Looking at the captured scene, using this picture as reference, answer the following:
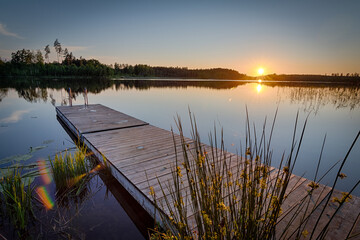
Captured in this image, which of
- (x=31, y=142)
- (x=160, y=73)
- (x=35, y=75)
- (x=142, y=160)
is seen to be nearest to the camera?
(x=142, y=160)

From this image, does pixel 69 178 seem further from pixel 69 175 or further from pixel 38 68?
pixel 38 68

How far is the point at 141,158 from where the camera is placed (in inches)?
164

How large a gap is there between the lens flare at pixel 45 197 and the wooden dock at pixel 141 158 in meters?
1.22

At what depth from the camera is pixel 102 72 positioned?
72938mm

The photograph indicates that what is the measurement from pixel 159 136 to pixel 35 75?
3116 inches

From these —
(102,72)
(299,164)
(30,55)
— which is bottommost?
(299,164)

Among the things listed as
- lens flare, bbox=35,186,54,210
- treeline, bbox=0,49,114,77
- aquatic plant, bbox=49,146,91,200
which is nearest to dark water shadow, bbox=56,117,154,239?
aquatic plant, bbox=49,146,91,200

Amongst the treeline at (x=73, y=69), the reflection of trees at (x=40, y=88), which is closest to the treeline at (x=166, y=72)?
the treeline at (x=73, y=69)

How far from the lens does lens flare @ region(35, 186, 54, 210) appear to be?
3453 mm

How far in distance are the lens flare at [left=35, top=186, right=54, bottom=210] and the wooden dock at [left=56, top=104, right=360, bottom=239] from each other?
1224mm

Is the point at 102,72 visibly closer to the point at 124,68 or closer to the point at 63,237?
the point at 124,68

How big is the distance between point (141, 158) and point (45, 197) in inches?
79.1

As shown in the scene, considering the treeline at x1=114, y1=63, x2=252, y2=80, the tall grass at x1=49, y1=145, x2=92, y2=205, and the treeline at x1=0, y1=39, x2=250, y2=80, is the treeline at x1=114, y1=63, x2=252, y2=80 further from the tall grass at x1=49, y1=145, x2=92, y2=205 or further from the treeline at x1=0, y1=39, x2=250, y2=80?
the tall grass at x1=49, y1=145, x2=92, y2=205

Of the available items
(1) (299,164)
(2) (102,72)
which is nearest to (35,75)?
(2) (102,72)
